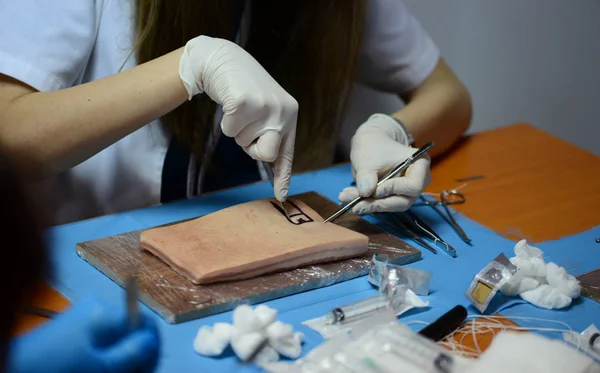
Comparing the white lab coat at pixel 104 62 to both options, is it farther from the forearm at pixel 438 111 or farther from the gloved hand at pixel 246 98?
the gloved hand at pixel 246 98

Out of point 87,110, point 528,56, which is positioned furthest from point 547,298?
point 528,56

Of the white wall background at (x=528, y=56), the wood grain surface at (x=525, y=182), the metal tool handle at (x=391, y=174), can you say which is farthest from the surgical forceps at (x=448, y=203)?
the white wall background at (x=528, y=56)

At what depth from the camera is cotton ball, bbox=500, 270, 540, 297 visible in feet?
4.22

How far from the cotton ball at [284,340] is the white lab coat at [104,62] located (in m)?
0.79

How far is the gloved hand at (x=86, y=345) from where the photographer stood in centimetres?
89

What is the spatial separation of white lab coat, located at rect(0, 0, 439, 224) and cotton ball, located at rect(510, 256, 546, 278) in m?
0.91

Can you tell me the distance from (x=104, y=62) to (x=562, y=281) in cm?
113

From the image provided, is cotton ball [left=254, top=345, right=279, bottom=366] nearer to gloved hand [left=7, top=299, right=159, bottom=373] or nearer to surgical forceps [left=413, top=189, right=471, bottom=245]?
gloved hand [left=7, top=299, right=159, bottom=373]

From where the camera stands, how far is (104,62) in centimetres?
174

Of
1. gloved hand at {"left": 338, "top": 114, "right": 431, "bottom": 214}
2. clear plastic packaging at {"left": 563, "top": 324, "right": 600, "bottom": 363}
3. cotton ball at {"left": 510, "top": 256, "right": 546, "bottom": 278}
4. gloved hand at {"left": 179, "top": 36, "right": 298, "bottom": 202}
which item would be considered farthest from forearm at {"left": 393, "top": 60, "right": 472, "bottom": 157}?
clear plastic packaging at {"left": 563, "top": 324, "right": 600, "bottom": 363}

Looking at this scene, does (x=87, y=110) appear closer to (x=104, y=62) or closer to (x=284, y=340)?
(x=104, y=62)

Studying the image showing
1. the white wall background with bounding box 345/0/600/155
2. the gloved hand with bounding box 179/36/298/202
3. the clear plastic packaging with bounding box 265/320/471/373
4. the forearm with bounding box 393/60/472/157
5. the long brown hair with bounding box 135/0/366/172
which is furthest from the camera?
the white wall background with bounding box 345/0/600/155

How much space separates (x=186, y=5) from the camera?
1.62 m

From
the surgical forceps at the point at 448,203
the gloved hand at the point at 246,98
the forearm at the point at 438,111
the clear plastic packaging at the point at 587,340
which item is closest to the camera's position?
the clear plastic packaging at the point at 587,340
